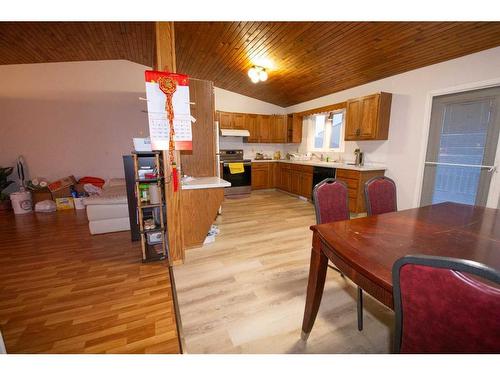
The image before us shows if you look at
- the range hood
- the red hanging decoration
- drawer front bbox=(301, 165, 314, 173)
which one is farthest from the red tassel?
the range hood

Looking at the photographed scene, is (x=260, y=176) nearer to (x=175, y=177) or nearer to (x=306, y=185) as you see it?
(x=306, y=185)

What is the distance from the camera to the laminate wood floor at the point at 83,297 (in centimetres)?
139

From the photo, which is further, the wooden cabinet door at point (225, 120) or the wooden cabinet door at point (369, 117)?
the wooden cabinet door at point (225, 120)

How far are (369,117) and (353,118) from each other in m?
0.34

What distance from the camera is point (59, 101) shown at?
4.62 meters

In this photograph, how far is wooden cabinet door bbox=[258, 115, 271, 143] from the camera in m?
5.80

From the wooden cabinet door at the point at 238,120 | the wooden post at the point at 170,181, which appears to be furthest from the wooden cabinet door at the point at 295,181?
the wooden post at the point at 170,181

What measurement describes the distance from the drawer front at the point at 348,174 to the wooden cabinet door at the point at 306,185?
2.41ft

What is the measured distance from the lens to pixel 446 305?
62cm

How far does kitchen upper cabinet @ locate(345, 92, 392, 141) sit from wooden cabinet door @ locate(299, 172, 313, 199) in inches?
47.3

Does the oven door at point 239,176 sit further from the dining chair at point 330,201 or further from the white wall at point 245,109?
the dining chair at point 330,201

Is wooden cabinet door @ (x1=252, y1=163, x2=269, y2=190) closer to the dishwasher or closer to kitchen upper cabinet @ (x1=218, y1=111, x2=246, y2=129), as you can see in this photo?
kitchen upper cabinet @ (x1=218, y1=111, x2=246, y2=129)

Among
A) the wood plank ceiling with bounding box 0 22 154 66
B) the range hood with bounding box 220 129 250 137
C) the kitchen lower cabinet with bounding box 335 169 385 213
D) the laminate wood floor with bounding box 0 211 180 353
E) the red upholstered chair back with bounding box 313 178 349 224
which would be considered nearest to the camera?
the laminate wood floor with bounding box 0 211 180 353

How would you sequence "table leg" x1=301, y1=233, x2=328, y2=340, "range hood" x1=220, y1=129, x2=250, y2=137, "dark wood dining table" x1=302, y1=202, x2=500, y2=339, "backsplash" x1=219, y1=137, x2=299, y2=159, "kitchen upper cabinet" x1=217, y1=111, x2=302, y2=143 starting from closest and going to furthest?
"dark wood dining table" x1=302, y1=202, x2=500, y2=339, "table leg" x1=301, y1=233, x2=328, y2=340, "range hood" x1=220, y1=129, x2=250, y2=137, "kitchen upper cabinet" x1=217, y1=111, x2=302, y2=143, "backsplash" x1=219, y1=137, x2=299, y2=159
